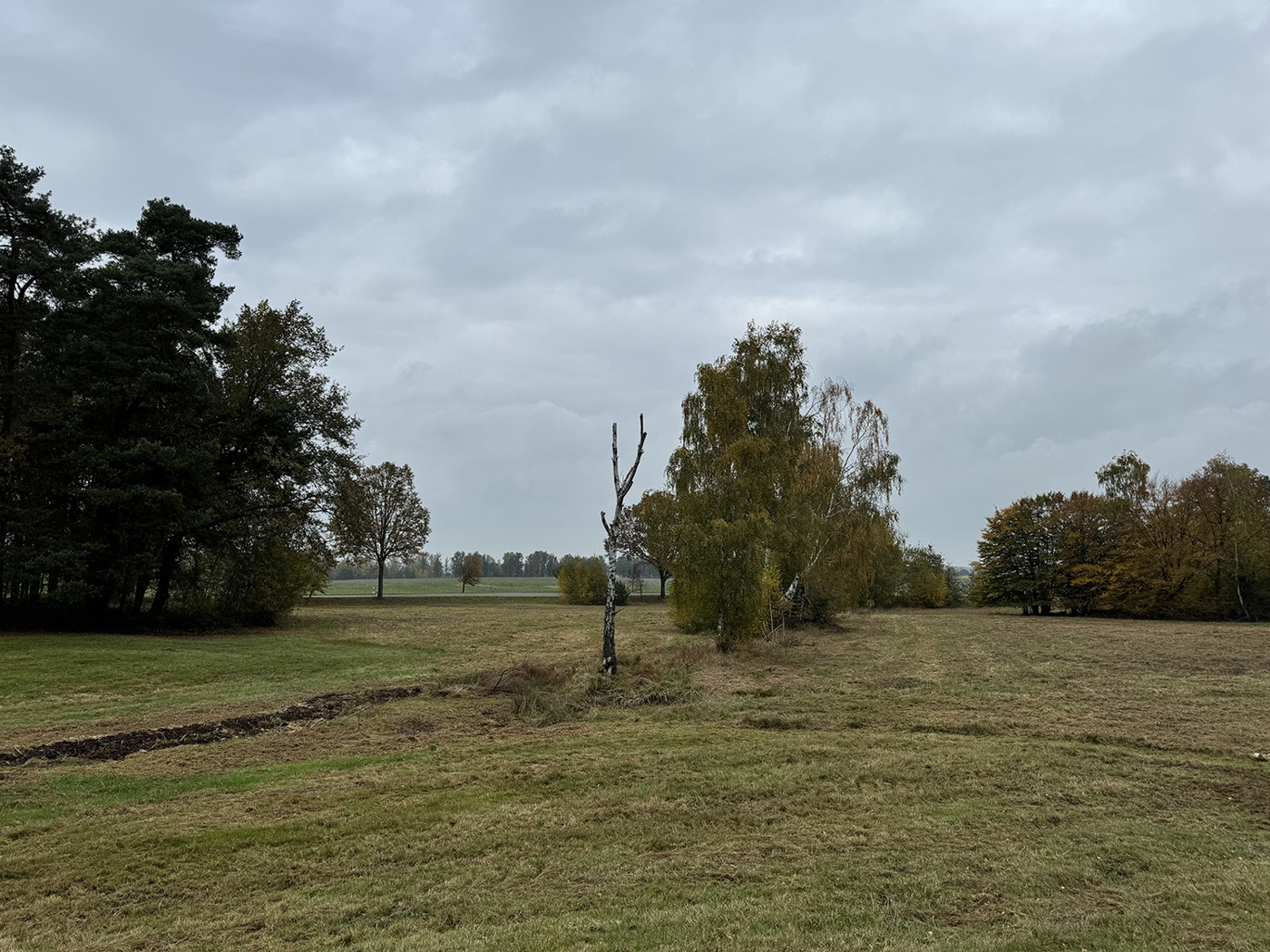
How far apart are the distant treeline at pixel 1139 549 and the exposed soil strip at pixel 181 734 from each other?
49592mm

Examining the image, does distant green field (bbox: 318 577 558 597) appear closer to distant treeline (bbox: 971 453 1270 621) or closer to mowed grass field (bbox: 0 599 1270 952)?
distant treeline (bbox: 971 453 1270 621)

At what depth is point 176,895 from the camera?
4.98 meters

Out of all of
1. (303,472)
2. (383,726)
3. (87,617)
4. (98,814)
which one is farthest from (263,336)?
(98,814)

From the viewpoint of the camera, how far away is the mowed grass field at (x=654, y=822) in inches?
177

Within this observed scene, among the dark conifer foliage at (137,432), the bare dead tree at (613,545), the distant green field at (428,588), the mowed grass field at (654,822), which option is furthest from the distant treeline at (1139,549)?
the distant green field at (428,588)

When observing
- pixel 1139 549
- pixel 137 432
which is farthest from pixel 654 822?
pixel 1139 549

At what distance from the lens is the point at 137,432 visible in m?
25.1

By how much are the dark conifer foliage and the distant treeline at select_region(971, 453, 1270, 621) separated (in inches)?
1877

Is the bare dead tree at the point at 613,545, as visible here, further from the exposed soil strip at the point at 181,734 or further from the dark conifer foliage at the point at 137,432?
the dark conifer foliage at the point at 137,432

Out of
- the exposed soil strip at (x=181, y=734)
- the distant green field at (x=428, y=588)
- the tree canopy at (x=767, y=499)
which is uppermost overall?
the tree canopy at (x=767, y=499)

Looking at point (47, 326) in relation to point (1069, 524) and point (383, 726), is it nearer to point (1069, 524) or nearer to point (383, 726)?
point (383, 726)

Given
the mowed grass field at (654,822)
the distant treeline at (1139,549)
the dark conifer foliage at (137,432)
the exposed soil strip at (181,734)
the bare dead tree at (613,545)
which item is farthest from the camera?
the distant treeline at (1139,549)

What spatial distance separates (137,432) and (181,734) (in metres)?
19.3

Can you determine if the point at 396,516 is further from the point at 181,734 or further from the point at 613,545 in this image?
the point at 181,734
